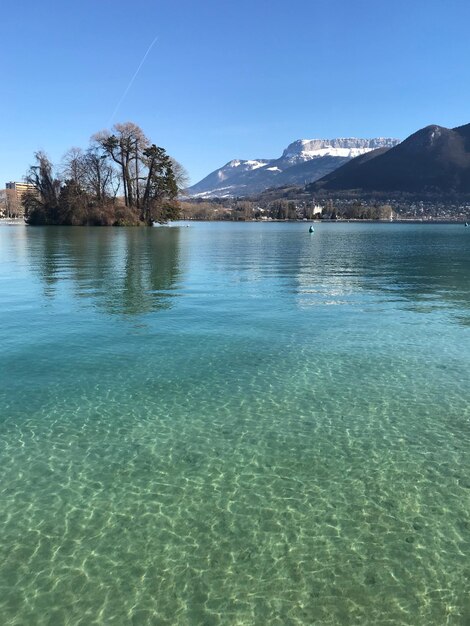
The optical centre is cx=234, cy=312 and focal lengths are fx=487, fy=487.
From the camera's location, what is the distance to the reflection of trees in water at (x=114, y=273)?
818 inches

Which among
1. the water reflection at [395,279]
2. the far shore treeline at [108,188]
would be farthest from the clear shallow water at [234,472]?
the far shore treeline at [108,188]

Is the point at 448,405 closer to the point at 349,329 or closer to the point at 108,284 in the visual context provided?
the point at 349,329

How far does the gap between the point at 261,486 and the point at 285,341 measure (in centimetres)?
774

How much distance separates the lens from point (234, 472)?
23.8 ft

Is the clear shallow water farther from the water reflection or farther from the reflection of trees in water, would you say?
the water reflection

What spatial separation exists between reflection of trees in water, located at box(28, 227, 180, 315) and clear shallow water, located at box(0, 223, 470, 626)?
374 centimetres

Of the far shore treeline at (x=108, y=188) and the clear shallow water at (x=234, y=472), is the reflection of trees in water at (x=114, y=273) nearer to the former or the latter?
the clear shallow water at (x=234, y=472)

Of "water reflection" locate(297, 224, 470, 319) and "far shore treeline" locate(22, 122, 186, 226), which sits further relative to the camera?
"far shore treeline" locate(22, 122, 186, 226)

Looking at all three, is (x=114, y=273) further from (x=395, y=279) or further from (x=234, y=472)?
(x=234, y=472)

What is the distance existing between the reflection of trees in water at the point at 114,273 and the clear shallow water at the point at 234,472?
147 inches

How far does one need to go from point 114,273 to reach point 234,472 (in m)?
23.2

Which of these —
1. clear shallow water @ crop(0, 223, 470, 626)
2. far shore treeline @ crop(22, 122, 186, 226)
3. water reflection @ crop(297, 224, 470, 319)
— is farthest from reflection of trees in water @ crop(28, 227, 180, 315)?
far shore treeline @ crop(22, 122, 186, 226)

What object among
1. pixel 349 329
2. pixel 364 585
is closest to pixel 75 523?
pixel 364 585

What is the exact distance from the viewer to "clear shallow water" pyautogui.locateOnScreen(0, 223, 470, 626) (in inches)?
197
